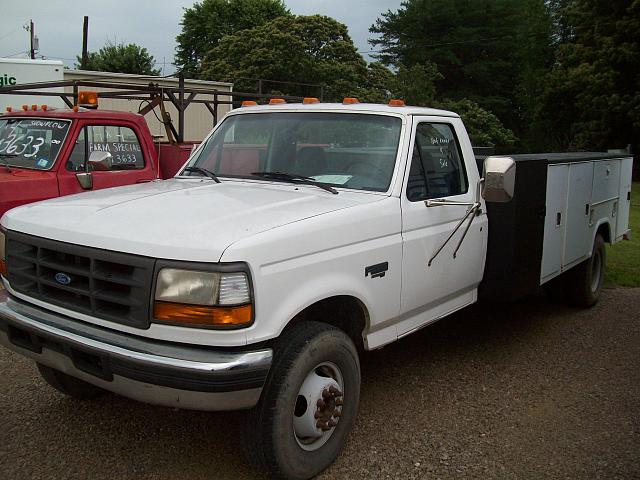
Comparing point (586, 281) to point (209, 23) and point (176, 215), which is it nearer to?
point (176, 215)

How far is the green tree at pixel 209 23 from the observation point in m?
50.6

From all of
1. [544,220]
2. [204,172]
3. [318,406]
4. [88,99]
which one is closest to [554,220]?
[544,220]

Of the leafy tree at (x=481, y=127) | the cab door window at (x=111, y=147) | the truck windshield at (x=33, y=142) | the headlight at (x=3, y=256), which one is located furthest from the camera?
the leafy tree at (x=481, y=127)

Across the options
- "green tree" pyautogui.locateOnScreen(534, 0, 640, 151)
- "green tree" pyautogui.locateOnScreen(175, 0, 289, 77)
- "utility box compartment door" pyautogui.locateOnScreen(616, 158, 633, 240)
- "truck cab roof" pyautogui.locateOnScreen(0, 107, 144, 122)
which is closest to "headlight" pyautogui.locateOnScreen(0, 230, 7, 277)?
"truck cab roof" pyautogui.locateOnScreen(0, 107, 144, 122)

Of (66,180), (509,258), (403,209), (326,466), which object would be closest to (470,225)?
(509,258)

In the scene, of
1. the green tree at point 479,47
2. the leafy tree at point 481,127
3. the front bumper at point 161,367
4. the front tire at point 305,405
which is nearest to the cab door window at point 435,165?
the front tire at point 305,405

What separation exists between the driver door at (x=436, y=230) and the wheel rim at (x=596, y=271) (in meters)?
2.49

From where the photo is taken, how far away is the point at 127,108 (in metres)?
20.9

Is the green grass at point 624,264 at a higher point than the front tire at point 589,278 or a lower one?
lower

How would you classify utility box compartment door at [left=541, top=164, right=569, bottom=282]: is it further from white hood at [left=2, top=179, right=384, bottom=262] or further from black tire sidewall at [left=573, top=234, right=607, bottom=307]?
white hood at [left=2, top=179, right=384, bottom=262]

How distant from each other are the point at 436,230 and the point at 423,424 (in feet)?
3.89

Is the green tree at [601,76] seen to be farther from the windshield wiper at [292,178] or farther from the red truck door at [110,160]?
the windshield wiper at [292,178]

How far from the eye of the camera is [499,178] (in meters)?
3.76

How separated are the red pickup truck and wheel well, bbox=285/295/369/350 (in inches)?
137
